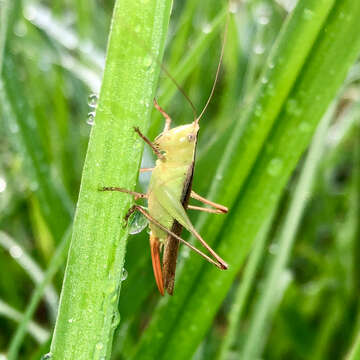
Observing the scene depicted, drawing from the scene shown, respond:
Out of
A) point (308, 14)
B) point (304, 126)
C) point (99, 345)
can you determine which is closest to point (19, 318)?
point (99, 345)

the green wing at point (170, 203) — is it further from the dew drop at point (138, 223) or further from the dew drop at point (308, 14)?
the dew drop at point (308, 14)

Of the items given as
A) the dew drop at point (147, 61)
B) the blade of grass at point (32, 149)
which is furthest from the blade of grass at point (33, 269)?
the dew drop at point (147, 61)

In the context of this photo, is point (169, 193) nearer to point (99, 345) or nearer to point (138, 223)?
point (138, 223)

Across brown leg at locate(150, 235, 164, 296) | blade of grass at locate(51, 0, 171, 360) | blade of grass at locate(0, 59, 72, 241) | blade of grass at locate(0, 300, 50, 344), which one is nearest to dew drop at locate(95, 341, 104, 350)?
blade of grass at locate(51, 0, 171, 360)

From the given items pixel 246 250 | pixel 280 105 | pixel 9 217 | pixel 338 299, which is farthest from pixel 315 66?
pixel 9 217

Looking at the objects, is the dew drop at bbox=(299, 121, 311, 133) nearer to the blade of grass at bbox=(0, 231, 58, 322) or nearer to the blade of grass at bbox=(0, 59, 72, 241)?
the blade of grass at bbox=(0, 59, 72, 241)

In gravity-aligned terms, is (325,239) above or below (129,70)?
below

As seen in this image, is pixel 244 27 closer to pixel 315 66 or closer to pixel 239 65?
pixel 239 65

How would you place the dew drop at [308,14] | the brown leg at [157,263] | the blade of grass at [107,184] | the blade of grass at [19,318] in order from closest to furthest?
the blade of grass at [107,184] < the dew drop at [308,14] < the brown leg at [157,263] < the blade of grass at [19,318]

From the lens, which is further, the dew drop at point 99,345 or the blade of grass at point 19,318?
the blade of grass at point 19,318
